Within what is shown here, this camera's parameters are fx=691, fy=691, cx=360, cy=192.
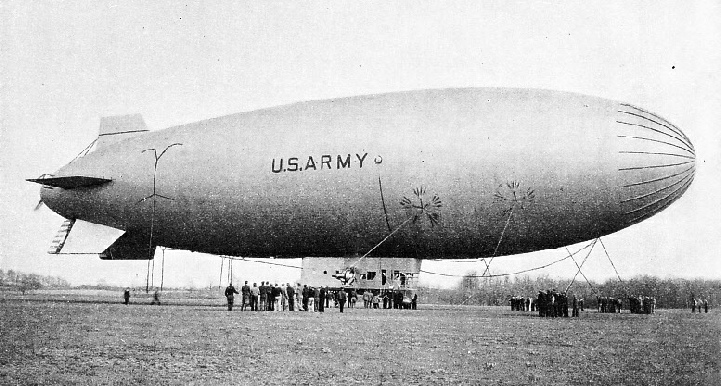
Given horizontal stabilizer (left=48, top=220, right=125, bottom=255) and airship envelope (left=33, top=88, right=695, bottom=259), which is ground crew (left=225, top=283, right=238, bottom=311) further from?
horizontal stabilizer (left=48, top=220, right=125, bottom=255)

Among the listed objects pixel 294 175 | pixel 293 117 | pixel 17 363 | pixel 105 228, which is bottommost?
pixel 17 363

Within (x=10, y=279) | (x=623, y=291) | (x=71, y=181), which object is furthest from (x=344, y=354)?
(x=10, y=279)

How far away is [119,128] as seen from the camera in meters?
22.9

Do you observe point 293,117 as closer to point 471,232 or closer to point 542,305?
point 471,232

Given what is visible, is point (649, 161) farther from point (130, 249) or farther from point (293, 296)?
point (130, 249)

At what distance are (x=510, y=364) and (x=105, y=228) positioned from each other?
1652 cm

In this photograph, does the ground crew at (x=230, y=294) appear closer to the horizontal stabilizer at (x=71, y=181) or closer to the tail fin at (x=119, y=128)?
the horizontal stabilizer at (x=71, y=181)

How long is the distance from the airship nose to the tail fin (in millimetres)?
15049

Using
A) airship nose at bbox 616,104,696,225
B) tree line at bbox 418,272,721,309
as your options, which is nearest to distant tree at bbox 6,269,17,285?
tree line at bbox 418,272,721,309

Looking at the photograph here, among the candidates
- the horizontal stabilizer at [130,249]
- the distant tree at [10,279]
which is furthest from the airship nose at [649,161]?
the distant tree at [10,279]

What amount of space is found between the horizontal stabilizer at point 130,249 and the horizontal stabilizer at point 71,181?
1.94m

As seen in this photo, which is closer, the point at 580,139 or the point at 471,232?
the point at 580,139

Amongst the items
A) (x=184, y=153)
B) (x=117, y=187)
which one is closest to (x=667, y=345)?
(x=184, y=153)

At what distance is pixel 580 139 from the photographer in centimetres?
1569
